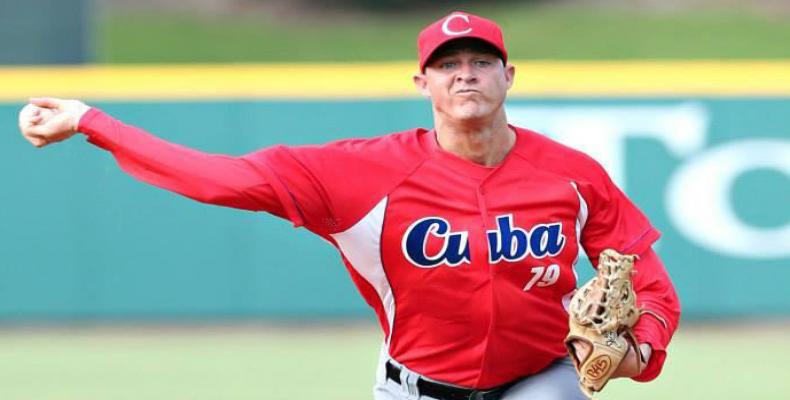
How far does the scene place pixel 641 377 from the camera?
4.83m

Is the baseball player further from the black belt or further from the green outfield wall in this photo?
the green outfield wall

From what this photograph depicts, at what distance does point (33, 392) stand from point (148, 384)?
689mm

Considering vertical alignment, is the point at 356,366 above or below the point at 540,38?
below

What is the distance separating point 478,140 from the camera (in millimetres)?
5008

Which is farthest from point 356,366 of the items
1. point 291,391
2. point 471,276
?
point 471,276

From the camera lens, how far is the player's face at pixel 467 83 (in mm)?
4855

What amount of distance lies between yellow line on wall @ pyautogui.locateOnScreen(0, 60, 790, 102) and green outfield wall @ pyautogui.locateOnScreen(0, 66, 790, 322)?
8 cm

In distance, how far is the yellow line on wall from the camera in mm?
11463

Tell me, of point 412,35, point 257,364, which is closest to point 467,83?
point 257,364

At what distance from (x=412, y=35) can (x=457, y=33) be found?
1946cm

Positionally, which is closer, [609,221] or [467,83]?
[467,83]

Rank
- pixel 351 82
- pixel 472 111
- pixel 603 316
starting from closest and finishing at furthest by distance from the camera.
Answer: pixel 603 316 < pixel 472 111 < pixel 351 82

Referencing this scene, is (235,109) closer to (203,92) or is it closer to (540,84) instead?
(203,92)

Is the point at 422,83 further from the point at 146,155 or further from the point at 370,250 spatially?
the point at 146,155
